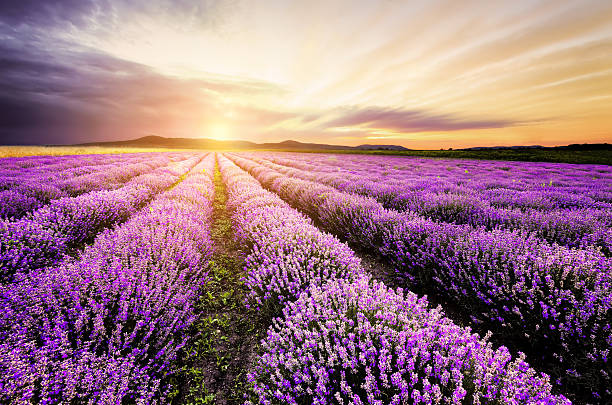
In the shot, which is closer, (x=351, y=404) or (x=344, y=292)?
(x=351, y=404)

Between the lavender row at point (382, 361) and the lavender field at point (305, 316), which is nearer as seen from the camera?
the lavender row at point (382, 361)

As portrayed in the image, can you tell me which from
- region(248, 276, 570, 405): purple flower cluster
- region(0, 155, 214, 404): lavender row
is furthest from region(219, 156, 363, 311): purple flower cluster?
region(0, 155, 214, 404): lavender row

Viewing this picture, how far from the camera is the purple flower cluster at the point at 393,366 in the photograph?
1.17 metres

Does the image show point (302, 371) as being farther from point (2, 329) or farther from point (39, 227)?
point (39, 227)

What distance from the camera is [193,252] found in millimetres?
3119

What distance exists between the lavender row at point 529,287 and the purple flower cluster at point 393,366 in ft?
2.71

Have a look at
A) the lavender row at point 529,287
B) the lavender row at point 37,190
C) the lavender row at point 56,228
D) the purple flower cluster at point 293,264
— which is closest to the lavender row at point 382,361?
the purple flower cluster at point 293,264

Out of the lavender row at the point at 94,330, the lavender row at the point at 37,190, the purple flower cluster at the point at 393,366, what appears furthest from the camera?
the lavender row at the point at 37,190

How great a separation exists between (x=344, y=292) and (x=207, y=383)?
1.43 m

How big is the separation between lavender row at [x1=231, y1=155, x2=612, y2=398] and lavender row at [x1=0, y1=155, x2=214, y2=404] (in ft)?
9.46

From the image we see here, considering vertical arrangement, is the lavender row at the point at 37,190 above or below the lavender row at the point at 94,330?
above

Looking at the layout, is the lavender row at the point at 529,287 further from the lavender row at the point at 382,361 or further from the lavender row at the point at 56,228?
the lavender row at the point at 56,228

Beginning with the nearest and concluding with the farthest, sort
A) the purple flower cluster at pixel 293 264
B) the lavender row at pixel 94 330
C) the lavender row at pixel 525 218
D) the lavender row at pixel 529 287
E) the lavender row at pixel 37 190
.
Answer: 1. the lavender row at pixel 94 330
2. the lavender row at pixel 529 287
3. the purple flower cluster at pixel 293 264
4. the lavender row at pixel 525 218
5. the lavender row at pixel 37 190

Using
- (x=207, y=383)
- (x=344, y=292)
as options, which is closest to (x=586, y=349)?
(x=344, y=292)
